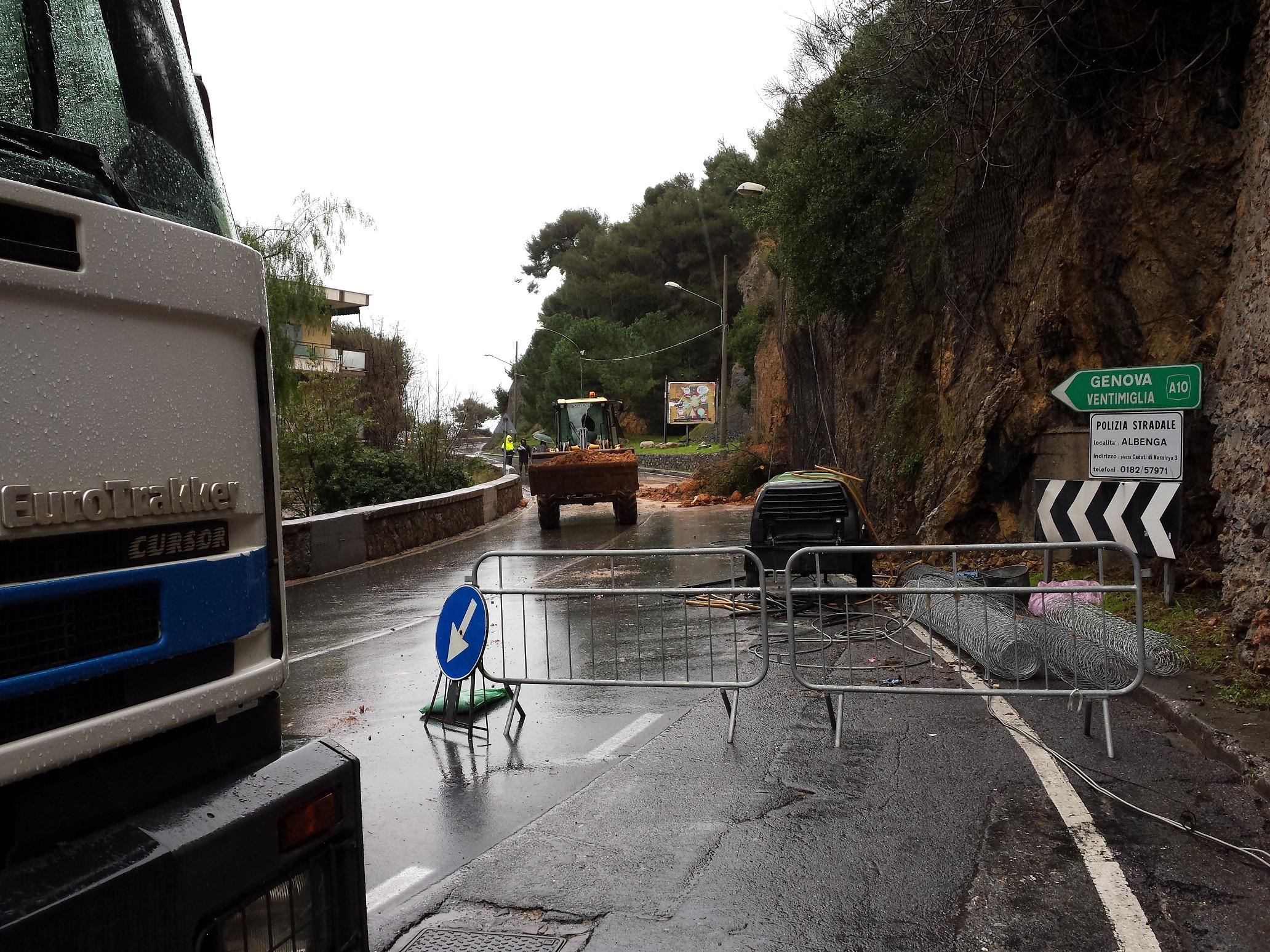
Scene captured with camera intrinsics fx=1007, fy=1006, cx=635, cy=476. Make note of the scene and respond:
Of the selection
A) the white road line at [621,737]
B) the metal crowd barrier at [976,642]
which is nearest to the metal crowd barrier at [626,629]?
the white road line at [621,737]

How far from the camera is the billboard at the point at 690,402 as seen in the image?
5991 cm

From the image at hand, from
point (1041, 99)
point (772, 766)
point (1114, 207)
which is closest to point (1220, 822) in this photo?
point (772, 766)

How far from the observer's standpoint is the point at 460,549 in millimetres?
19328

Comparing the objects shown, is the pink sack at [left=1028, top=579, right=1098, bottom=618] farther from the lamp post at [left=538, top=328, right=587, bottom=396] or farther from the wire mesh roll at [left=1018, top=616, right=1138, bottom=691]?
the lamp post at [left=538, top=328, right=587, bottom=396]

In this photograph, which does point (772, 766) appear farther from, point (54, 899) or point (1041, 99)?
point (1041, 99)

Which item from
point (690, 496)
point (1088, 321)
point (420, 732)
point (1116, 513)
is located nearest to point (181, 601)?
point (420, 732)

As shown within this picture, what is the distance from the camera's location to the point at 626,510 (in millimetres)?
23469

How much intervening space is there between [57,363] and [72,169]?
524 mm

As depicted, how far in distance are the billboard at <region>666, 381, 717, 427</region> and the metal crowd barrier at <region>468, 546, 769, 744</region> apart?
45.4 meters

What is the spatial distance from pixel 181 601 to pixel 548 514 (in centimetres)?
2024

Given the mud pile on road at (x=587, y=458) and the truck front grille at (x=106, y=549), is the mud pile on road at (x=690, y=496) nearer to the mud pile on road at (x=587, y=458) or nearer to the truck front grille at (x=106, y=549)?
the mud pile on road at (x=587, y=458)

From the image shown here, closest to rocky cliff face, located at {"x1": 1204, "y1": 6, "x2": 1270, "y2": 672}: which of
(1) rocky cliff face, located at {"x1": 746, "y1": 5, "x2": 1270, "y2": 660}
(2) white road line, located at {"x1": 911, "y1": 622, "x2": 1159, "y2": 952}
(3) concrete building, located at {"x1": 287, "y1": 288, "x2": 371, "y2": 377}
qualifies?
(1) rocky cliff face, located at {"x1": 746, "y1": 5, "x2": 1270, "y2": 660}

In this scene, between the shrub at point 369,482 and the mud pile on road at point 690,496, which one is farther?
the mud pile on road at point 690,496

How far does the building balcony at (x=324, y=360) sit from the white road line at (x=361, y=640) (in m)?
13.7
